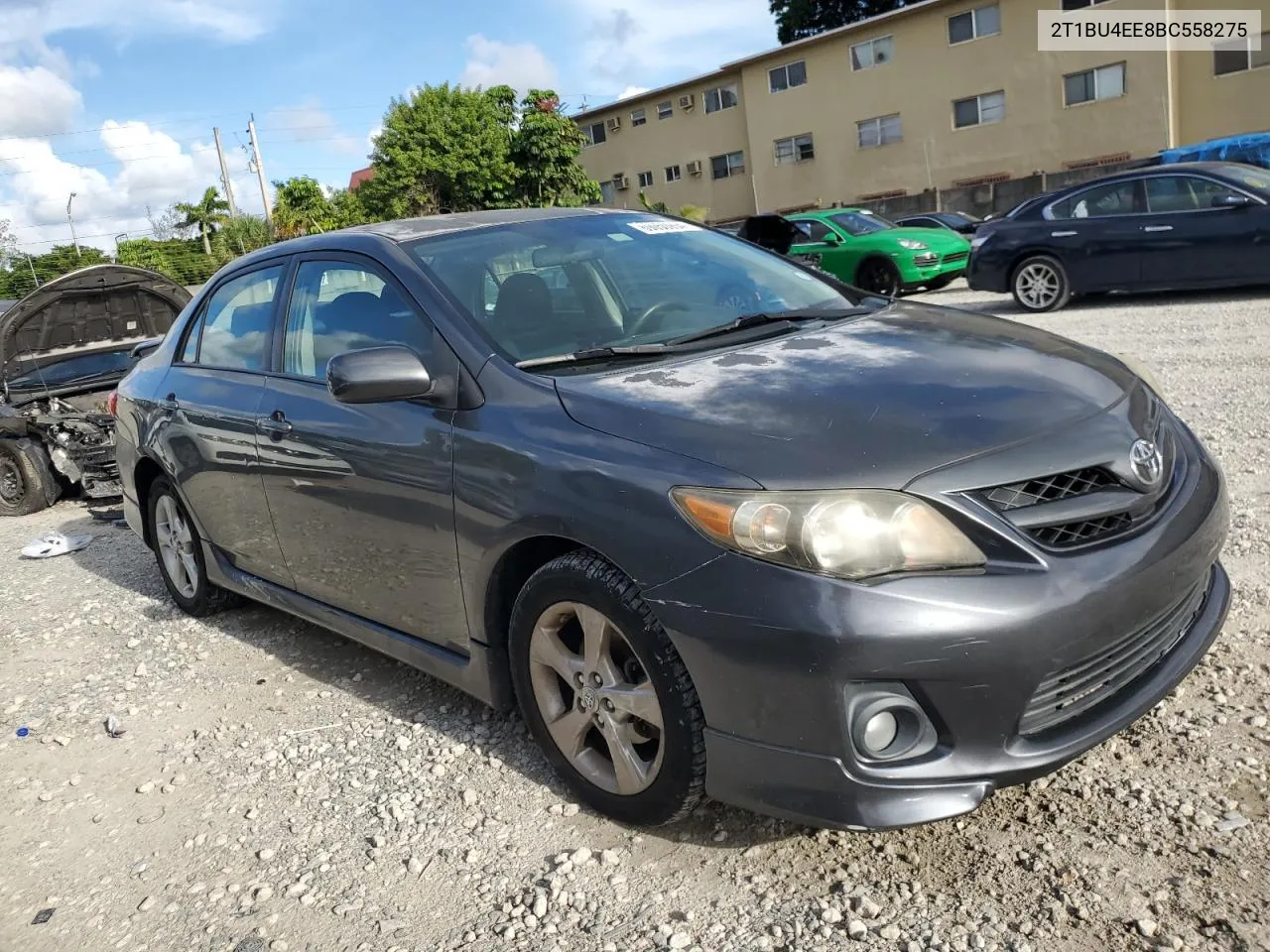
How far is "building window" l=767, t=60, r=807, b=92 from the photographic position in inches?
1379

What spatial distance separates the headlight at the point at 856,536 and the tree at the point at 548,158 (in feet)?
121

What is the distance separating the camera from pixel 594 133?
1730 inches

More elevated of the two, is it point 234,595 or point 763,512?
point 763,512

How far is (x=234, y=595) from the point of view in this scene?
525cm

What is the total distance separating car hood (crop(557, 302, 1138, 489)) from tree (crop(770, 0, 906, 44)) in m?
45.0

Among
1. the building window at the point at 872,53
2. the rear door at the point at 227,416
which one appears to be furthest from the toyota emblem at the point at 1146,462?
the building window at the point at 872,53

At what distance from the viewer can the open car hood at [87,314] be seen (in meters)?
9.03

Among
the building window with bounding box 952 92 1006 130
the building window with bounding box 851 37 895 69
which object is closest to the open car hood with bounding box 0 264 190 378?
the building window with bounding box 952 92 1006 130

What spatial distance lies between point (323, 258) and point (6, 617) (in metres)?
3.51

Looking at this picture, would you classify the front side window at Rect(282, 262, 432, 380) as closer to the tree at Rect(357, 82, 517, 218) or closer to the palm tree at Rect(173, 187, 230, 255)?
the tree at Rect(357, 82, 517, 218)

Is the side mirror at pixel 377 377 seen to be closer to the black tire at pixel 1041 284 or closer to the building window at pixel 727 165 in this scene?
the black tire at pixel 1041 284

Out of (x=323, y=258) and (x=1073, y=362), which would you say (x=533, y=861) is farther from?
(x=323, y=258)

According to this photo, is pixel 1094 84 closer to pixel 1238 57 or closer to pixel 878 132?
pixel 1238 57

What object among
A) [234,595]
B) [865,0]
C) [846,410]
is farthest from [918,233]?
[865,0]
